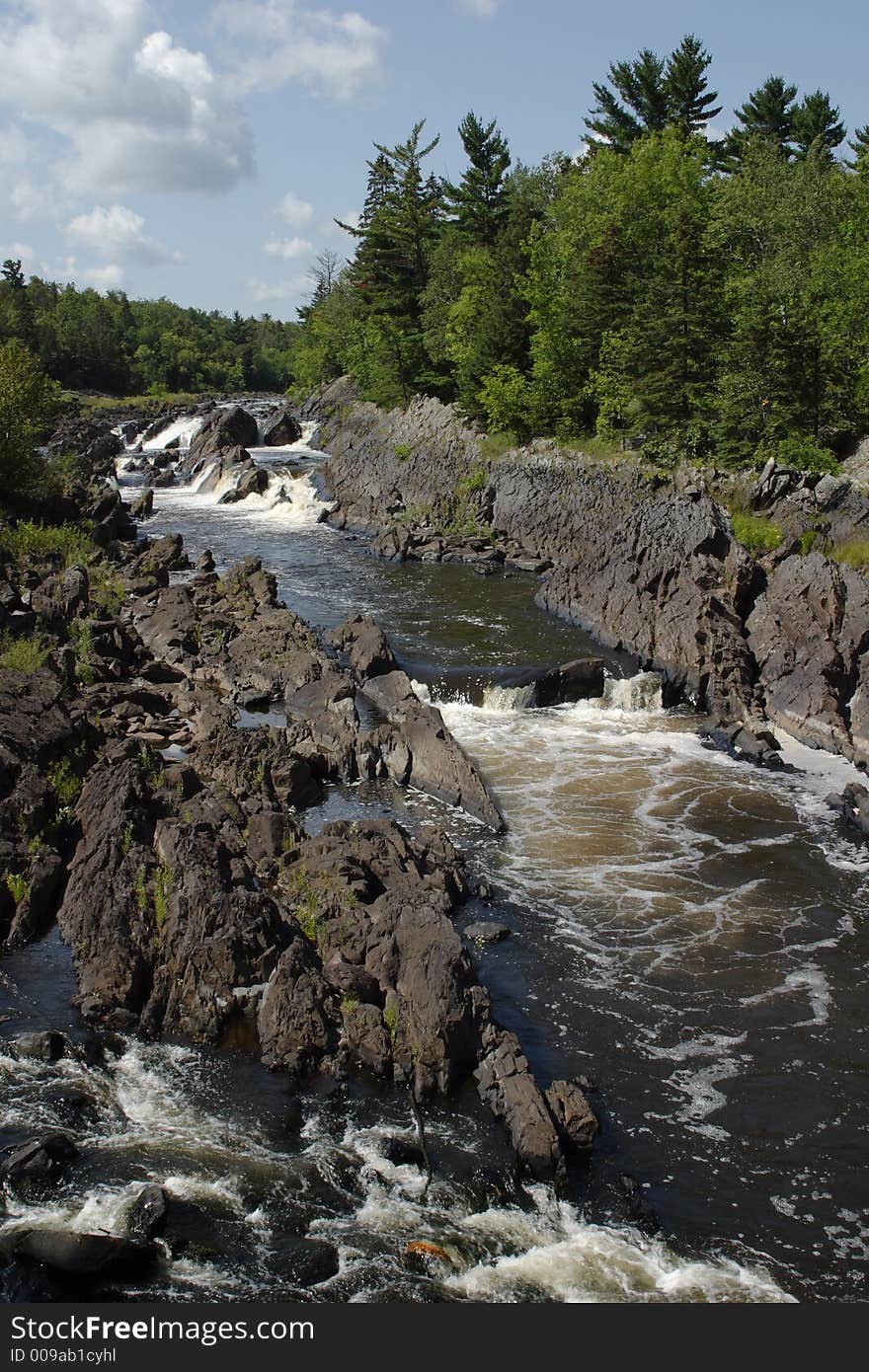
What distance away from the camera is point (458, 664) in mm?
31672

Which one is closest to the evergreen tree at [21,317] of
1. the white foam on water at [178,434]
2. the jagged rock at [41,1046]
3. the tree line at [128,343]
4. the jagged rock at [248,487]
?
the tree line at [128,343]

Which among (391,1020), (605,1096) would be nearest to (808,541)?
(605,1096)

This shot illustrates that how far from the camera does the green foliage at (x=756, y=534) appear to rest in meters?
34.4

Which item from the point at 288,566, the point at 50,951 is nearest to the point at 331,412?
the point at 288,566

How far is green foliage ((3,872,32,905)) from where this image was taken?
668 inches

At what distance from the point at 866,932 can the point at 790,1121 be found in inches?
213

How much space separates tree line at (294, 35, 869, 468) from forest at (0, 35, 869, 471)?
0.36ft

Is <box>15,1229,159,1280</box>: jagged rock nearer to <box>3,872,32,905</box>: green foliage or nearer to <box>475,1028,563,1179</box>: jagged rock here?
<box>475,1028,563,1179</box>: jagged rock

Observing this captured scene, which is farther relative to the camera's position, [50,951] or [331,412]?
[331,412]

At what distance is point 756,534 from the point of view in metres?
34.9

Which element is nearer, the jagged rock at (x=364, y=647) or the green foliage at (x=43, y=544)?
the jagged rock at (x=364, y=647)

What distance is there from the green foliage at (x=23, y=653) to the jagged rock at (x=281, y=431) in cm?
5337

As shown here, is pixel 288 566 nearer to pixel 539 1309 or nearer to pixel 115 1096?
pixel 115 1096

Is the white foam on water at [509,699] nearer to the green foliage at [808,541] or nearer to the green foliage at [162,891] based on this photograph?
the green foliage at [808,541]
